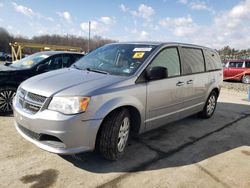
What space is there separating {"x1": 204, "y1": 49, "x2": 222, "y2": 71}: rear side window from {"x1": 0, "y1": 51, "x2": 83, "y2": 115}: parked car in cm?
360

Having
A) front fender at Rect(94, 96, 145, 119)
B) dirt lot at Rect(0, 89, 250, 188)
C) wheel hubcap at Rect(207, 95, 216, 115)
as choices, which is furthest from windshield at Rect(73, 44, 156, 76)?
wheel hubcap at Rect(207, 95, 216, 115)

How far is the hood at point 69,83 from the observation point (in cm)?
283

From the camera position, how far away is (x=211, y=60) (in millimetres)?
5688

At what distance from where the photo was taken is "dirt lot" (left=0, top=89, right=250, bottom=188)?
2848 millimetres

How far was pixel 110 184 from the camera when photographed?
277 cm

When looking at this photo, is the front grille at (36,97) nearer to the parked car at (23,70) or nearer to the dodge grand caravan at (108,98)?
the dodge grand caravan at (108,98)

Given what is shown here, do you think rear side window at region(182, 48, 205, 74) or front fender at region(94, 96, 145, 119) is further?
rear side window at region(182, 48, 205, 74)

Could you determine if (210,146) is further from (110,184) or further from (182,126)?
(110,184)

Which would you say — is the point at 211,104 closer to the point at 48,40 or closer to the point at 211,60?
the point at 211,60

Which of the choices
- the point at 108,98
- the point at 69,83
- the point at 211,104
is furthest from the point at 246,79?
the point at 69,83

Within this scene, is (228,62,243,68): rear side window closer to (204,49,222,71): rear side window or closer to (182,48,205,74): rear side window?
(204,49,222,71): rear side window

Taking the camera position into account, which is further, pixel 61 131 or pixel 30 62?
pixel 30 62

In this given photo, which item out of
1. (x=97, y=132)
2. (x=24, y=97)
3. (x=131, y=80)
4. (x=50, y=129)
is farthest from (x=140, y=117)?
(x=24, y=97)

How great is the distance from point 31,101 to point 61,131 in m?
0.65
